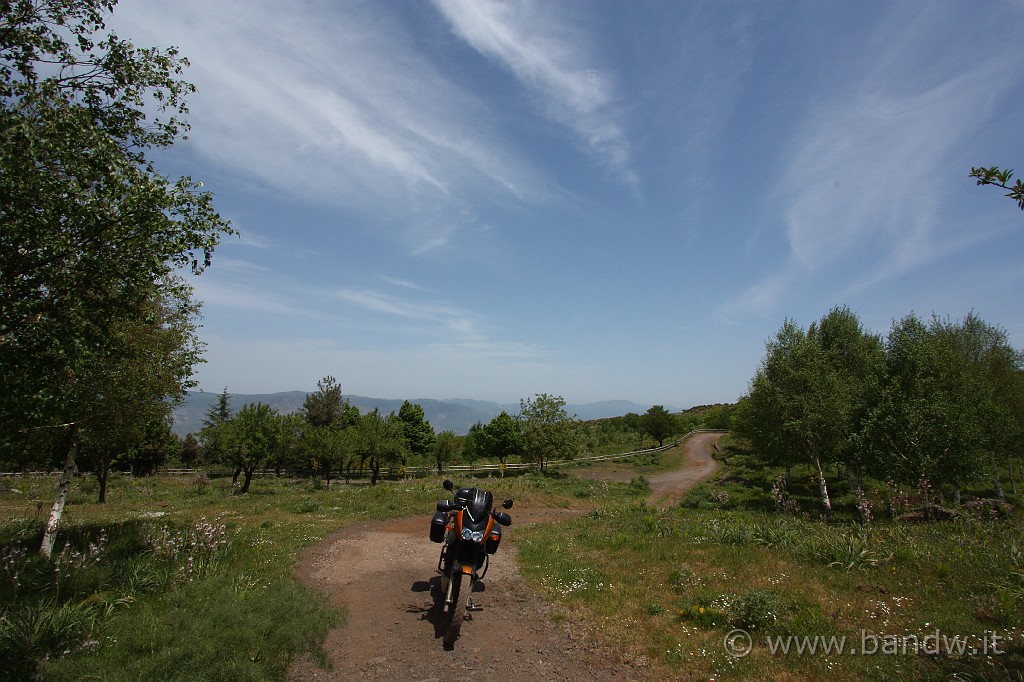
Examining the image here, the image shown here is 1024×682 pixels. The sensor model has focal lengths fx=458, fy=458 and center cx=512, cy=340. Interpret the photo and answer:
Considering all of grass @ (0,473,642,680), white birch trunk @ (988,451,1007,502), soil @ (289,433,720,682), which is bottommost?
soil @ (289,433,720,682)

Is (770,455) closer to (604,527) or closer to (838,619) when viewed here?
(604,527)

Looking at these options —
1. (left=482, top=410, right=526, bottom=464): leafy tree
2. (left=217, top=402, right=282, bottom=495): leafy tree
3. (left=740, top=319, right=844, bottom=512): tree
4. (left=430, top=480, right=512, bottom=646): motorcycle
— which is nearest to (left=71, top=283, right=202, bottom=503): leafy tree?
(left=430, top=480, right=512, bottom=646): motorcycle

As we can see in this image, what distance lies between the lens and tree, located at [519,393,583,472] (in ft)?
136

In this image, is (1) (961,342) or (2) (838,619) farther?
(1) (961,342)

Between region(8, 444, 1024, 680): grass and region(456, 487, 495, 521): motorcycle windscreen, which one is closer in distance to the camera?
region(8, 444, 1024, 680): grass

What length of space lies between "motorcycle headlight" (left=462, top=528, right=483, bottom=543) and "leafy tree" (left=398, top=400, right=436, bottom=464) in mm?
50372

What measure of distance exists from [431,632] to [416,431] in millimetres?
53604

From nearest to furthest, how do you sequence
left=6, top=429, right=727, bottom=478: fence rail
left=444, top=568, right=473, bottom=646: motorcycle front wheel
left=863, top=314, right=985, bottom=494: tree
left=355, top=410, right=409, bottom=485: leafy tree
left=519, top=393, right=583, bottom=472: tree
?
1. left=444, top=568, right=473, bottom=646: motorcycle front wheel
2. left=863, top=314, right=985, bottom=494: tree
3. left=519, top=393, right=583, bottom=472: tree
4. left=355, top=410, right=409, bottom=485: leafy tree
5. left=6, top=429, right=727, bottom=478: fence rail

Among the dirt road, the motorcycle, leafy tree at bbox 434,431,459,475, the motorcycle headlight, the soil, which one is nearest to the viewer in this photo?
the soil

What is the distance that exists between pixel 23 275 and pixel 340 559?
970 centimetres

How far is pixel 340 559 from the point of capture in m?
12.8

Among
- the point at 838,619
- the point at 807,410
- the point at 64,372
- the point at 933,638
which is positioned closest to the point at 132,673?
the point at 64,372

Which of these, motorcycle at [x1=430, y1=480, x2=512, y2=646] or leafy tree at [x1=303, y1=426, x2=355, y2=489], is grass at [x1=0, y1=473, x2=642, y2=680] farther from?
leafy tree at [x1=303, y1=426, x2=355, y2=489]

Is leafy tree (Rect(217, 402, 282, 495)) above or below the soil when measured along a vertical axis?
above
